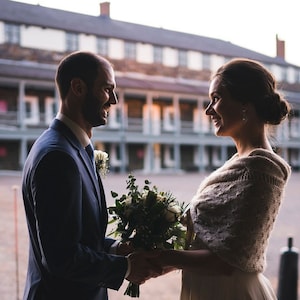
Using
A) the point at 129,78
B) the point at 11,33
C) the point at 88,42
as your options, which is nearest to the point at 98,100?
the point at 11,33

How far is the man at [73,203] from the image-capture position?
112cm

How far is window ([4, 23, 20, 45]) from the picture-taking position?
9.14ft

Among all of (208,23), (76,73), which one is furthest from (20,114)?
(76,73)

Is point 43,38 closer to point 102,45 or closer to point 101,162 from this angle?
point 102,45

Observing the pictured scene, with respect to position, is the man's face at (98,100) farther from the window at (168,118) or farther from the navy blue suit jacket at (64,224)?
the window at (168,118)

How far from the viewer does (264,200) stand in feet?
4.07

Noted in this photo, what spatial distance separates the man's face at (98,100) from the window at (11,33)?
1.60 meters

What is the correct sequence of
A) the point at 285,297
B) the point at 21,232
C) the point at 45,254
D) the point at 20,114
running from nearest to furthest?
the point at 45,254 < the point at 285,297 < the point at 21,232 < the point at 20,114

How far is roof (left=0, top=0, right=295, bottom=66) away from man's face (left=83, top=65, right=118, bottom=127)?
1.13 m

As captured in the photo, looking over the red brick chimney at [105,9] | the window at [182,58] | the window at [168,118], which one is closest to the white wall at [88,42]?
the window at [182,58]

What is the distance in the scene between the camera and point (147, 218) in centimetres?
135

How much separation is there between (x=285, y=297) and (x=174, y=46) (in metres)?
2.28

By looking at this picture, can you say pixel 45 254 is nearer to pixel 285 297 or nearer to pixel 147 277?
pixel 147 277

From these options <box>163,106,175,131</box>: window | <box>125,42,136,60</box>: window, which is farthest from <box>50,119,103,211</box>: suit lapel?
<box>163,106,175,131</box>: window
